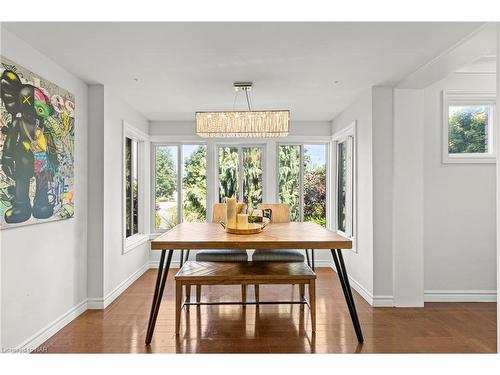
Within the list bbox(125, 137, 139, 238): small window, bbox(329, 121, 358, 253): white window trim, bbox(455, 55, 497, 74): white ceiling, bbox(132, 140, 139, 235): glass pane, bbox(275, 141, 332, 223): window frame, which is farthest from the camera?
bbox(275, 141, 332, 223): window frame

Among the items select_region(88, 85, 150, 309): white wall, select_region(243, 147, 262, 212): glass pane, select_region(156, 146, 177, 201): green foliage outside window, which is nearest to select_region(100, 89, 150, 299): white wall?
select_region(88, 85, 150, 309): white wall

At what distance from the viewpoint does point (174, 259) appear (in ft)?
18.5

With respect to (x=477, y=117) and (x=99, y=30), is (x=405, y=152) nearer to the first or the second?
(x=477, y=117)

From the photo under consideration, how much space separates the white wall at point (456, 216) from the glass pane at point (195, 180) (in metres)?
3.22

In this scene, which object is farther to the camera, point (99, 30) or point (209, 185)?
point (209, 185)

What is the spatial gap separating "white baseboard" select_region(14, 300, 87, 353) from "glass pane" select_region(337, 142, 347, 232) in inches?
138

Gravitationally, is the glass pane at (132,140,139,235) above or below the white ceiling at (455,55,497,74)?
below

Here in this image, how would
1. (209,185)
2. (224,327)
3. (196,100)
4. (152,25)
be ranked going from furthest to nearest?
(209,185)
(196,100)
(224,327)
(152,25)

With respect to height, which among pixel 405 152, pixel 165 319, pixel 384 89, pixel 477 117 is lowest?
pixel 165 319

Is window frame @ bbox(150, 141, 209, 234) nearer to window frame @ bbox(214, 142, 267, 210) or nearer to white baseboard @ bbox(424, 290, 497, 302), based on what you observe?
window frame @ bbox(214, 142, 267, 210)

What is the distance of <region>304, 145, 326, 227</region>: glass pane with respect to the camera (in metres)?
5.71

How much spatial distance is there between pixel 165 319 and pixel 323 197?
334 cm

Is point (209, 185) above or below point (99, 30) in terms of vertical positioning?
below

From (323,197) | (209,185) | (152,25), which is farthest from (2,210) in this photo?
(323,197)
